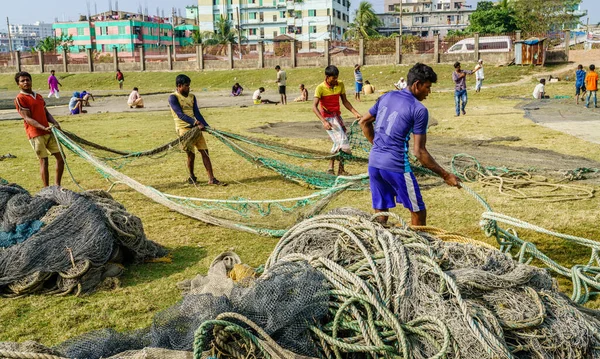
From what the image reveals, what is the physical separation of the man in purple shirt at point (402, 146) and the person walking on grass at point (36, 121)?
201 inches

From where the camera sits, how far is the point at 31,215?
551 cm

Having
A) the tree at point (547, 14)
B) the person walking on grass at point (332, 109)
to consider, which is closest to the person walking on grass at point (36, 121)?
the person walking on grass at point (332, 109)

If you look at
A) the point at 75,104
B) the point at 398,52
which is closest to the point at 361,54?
the point at 398,52

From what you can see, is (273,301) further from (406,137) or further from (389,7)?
(389,7)

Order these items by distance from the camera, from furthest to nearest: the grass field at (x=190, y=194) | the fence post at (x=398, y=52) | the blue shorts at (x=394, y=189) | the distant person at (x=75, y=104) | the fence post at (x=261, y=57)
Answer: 1. the fence post at (x=261, y=57)
2. the fence post at (x=398, y=52)
3. the distant person at (x=75, y=104)
4. the blue shorts at (x=394, y=189)
5. the grass field at (x=190, y=194)

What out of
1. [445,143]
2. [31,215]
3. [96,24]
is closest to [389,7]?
[96,24]

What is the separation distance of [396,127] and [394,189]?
1.94ft

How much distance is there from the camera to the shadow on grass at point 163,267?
539 centimetres

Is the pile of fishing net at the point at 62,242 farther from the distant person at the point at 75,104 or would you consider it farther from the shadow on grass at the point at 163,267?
the distant person at the point at 75,104

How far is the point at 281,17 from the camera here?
312ft

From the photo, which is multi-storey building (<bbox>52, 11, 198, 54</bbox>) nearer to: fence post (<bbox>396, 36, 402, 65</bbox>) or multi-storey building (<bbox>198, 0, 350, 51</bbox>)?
A: multi-storey building (<bbox>198, 0, 350, 51</bbox>)

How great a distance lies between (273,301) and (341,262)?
26.6 inches

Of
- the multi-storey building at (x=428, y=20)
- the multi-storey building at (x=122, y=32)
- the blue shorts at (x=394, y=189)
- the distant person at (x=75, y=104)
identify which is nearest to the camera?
the blue shorts at (x=394, y=189)

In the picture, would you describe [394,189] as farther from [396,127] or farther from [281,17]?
[281,17]
